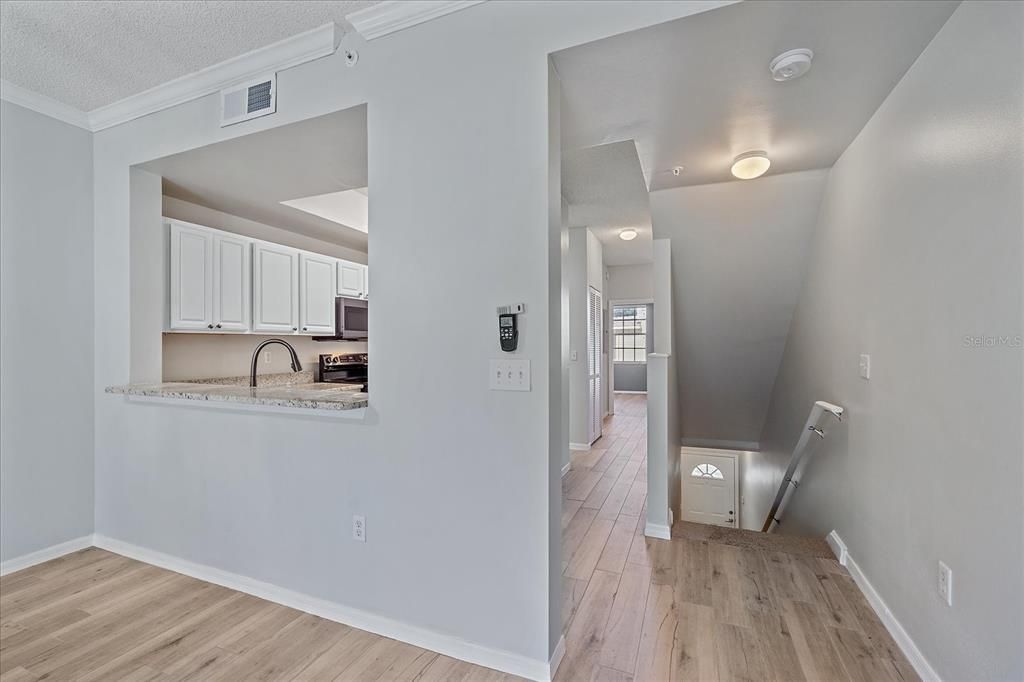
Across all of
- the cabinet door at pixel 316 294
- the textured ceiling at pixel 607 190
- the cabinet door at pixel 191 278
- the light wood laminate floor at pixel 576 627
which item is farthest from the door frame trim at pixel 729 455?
the cabinet door at pixel 191 278

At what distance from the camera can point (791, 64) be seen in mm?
1775

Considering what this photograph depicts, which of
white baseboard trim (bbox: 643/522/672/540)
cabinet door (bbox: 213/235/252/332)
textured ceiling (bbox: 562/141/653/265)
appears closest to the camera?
white baseboard trim (bbox: 643/522/672/540)

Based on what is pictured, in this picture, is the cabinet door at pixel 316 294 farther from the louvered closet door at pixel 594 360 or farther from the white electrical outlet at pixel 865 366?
the white electrical outlet at pixel 865 366

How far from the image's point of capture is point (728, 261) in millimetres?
3760

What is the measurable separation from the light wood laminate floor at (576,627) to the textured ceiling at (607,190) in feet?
8.25

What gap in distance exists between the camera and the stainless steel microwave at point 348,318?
4395 mm

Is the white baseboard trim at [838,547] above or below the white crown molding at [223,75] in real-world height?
below

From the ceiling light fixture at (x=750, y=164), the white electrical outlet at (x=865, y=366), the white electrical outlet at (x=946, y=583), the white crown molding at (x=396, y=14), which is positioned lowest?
the white electrical outlet at (x=946, y=583)

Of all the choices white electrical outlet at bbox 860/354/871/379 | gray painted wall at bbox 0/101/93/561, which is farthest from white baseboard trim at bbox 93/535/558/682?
white electrical outlet at bbox 860/354/871/379

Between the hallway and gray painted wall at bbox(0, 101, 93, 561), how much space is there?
305 cm

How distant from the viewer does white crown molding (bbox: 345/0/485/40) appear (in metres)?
1.87

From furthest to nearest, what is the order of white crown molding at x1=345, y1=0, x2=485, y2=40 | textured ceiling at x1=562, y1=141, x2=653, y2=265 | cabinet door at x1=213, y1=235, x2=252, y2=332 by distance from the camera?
cabinet door at x1=213, y1=235, x2=252, y2=332 → textured ceiling at x1=562, y1=141, x2=653, y2=265 → white crown molding at x1=345, y1=0, x2=485, y2=40

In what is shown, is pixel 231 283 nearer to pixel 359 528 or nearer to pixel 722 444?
pixel 359 528

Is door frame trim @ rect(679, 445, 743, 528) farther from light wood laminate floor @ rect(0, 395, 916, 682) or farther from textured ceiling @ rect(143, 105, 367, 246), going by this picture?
textured ceiling @ rect(143, 105, 367, 246)
